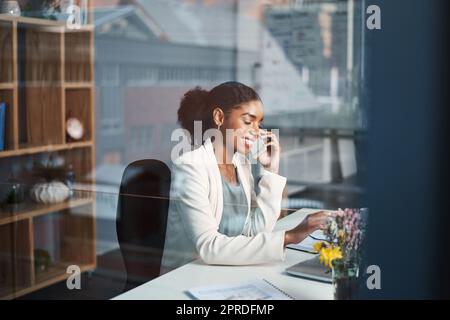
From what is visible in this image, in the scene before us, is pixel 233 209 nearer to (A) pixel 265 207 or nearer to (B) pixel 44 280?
(A) pixel 265 207

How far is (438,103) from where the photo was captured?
64.8 inches

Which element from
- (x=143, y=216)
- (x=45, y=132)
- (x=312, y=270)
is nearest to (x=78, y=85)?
(x=45, y=132)

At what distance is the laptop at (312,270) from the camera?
70.7 inches

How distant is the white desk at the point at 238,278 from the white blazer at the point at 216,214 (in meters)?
0.03

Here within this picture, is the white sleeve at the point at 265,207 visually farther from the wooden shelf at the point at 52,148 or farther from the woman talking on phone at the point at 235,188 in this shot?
the wooden shelf at the point at 52,148

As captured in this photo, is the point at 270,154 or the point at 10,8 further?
the point at 10,8

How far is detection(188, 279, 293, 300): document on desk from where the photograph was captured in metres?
1.86

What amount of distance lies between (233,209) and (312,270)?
0.32 m

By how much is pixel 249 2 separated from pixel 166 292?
3.47 feet

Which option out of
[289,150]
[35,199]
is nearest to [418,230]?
[289,150]

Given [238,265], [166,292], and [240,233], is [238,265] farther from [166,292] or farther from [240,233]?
[166,292]

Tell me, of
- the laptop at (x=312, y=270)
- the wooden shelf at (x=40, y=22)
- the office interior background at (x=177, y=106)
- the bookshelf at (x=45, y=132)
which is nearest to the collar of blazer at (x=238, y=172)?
the office interior background at (x=177, y=106)

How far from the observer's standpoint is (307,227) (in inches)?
75.5

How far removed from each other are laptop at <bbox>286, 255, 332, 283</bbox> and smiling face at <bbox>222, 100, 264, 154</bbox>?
0.38 meters
